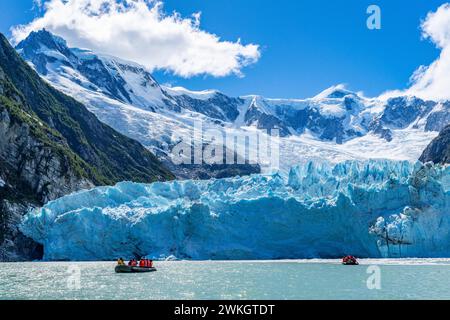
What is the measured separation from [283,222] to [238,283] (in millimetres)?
25496

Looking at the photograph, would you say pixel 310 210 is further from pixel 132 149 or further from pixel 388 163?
pixel 132 149

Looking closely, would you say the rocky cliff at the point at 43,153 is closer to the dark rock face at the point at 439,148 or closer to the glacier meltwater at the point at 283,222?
the glacier meltwater at the point at 283,222

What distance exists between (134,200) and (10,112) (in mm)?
35194

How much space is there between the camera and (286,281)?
3838 centimetres

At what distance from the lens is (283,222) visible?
204 ft

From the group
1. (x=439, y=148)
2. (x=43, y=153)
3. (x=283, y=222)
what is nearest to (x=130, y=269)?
(x=283, y=222)

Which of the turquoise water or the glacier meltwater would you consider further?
the glacier meltwater

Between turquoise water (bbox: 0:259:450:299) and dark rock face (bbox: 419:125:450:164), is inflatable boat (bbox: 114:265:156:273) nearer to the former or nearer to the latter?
turquoise water (bbox: 0:259:450:299)

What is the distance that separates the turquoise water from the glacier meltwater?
10.1m

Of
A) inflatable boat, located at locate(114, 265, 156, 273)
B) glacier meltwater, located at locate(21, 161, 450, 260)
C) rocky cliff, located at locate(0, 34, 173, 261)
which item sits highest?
rocky cliff, located at locate(0, 34, 173, 261)

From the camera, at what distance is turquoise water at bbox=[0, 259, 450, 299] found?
3140cm

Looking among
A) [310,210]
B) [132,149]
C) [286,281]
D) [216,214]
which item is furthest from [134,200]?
[132,149]

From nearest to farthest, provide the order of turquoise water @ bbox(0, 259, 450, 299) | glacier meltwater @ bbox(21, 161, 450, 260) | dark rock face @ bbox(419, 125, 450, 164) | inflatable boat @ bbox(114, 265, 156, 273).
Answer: turquoise water @ bbox(0, 259, 450, 299) → inflatable boat @ bbox(114, 265, 156, 273) → glacier meltwater @ bbox(21, 161, 450, 260) → dark rock face @ bbox(419, 125, 450, 164)

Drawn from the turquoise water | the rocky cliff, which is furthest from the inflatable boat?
the rocky cliff
